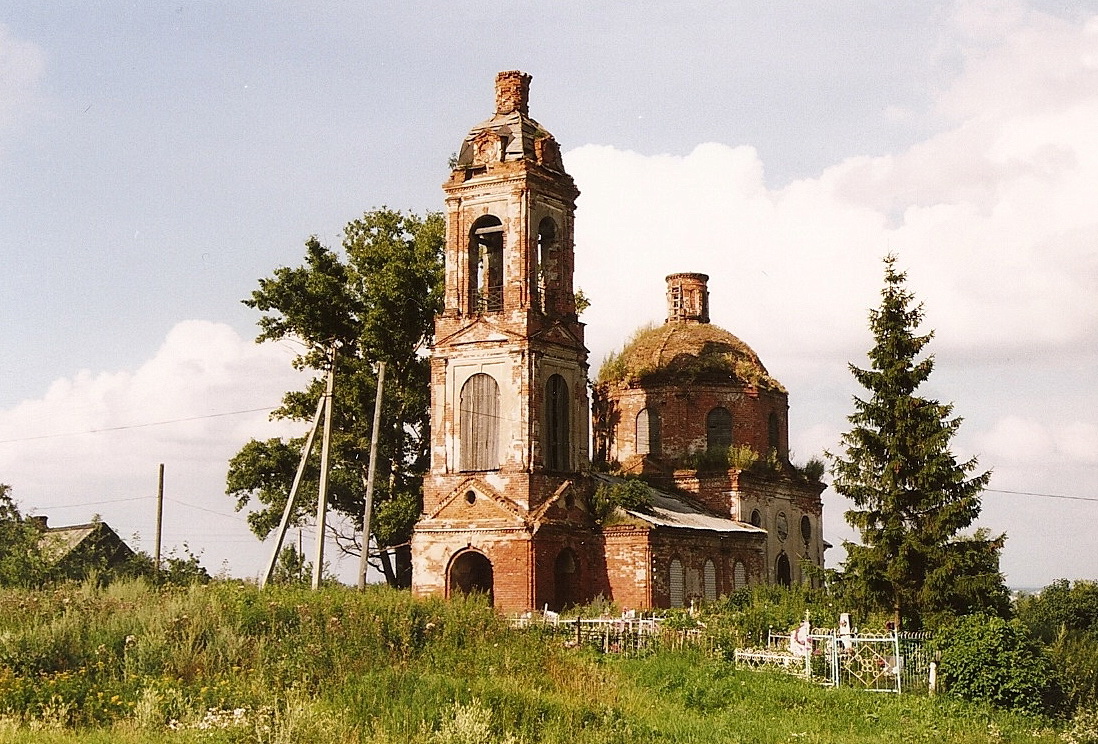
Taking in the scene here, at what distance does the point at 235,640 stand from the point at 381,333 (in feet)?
74.8

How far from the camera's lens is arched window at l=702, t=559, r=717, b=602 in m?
38.8

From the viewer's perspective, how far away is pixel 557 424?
3756 centimetres

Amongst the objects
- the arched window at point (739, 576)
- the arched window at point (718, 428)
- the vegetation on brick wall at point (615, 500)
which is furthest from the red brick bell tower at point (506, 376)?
the arched window at point (718, 428)

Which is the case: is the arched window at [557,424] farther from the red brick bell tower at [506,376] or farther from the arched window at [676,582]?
the arched window at [676,582]

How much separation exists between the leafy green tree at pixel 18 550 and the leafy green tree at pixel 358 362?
6198 mm

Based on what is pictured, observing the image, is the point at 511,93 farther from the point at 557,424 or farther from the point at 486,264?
the point at 557,424

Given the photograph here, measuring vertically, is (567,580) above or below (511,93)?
below

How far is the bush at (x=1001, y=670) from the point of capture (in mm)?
22281

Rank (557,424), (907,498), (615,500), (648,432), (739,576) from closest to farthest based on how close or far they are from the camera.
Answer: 1. (907,498)
2. (615,500)
3. (557,424)
4. (739,576)
5. (648,432)

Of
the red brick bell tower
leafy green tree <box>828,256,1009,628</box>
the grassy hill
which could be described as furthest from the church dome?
the grassy hill

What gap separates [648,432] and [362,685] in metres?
30.2

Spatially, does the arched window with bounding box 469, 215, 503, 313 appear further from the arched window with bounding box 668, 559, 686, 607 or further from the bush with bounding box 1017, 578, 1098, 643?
the bush with bounding box 1017, 578, 1098, 643

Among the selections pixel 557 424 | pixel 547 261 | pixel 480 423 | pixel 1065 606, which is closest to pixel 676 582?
pixel 557 424

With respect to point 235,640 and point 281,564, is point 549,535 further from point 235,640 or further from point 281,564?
point 235,640
